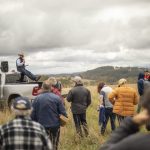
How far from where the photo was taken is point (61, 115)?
9.52 metres

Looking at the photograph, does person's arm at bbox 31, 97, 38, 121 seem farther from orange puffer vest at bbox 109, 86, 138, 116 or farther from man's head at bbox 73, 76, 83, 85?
orange puffer vest at bbox 109, 86, 138, 116

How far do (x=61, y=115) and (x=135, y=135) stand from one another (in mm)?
6147

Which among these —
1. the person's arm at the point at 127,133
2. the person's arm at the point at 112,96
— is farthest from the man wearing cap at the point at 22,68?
the person's arm at the point at 127,133

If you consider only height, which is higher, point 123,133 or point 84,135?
point 123,133

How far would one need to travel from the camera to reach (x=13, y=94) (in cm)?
1773

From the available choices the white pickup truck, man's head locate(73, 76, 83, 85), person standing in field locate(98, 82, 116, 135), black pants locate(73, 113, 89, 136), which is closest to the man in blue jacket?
man's head locate(73, 76, 83, 85)

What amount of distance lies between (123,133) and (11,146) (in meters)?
1.88

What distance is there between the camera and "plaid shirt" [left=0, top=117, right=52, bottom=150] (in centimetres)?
525

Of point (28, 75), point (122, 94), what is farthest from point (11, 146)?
point (28, 75)

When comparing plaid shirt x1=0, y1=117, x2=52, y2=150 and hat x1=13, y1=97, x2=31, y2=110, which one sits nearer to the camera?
plaid shirt x1=0, y1=117, x2=52, y2=150

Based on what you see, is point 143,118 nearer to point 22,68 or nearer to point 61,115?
point 61,115

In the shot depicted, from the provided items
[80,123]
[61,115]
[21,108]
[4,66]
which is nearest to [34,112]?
[61,115]

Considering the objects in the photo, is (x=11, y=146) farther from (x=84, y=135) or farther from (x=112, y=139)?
(x=84, y=135)

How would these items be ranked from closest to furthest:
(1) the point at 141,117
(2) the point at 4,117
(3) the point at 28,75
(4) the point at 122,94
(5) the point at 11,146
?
(1) the point at 141,117 < (5) the point at 11,146 < (4) the point at 122,94 < (2) the point at 4,117 < (3) the point at 28,75
